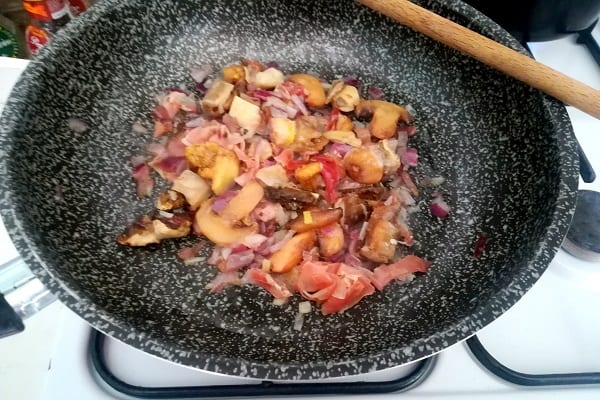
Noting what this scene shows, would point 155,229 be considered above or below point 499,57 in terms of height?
below

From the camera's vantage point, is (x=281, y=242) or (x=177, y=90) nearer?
(x=281, y=242)

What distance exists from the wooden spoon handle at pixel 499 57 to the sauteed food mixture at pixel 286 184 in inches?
5.7

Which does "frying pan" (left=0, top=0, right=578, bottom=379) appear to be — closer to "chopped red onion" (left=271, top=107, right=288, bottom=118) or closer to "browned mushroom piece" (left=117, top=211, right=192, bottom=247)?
"browned mushroom piece" (left=117, top=211, right=192, bottom=247)

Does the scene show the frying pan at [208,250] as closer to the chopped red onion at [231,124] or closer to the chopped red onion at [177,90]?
the chopped red onion at [177,90]

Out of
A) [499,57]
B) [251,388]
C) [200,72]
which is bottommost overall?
[251,388]

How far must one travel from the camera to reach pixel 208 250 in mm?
725

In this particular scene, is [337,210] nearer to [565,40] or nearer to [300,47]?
[300,47]

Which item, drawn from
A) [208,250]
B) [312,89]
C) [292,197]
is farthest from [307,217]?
[312,89]

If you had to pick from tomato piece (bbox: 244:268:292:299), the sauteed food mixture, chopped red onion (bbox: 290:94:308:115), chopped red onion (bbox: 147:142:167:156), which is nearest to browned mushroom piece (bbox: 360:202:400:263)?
the sauteed food mixture

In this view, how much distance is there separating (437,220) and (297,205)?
0.64 ft

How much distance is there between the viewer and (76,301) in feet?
1.72

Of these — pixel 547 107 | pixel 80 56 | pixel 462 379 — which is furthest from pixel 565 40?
pixel 80 56

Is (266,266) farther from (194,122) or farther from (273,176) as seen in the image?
(194,122)

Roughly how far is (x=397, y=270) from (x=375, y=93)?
0.33 m
